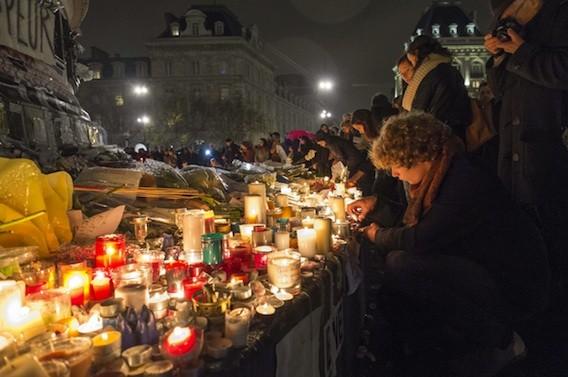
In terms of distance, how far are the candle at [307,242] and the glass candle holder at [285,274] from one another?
0.50 m

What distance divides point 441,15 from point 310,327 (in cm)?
6722

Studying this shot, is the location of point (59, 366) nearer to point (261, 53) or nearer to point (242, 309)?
point (242, 309)

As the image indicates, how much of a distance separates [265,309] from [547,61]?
2831 mm

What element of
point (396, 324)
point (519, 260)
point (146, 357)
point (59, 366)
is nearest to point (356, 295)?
point (396, 324)

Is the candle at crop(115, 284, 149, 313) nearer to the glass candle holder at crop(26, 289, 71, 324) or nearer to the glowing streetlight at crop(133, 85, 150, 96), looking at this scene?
the glass candle holder at crop(26, 289, 71, 324)

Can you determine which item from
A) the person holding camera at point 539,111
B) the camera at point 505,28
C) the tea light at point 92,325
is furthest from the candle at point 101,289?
the camera at point 505,28

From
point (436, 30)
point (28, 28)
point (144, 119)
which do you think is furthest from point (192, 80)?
point (28, 28)

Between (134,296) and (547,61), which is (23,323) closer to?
(134,296)

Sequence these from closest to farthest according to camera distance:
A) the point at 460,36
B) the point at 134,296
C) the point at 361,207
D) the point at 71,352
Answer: the point at 71,352 < the point at 134,296 < the point at 361,207 < the point at 460,36

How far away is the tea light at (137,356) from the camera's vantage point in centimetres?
155

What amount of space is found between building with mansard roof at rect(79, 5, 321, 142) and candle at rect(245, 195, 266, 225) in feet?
157

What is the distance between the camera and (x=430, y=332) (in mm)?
3088

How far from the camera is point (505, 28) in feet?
11.9

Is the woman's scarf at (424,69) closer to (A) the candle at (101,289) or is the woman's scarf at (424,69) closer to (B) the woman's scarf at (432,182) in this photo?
(B) the woman's scarf at (432,182)
